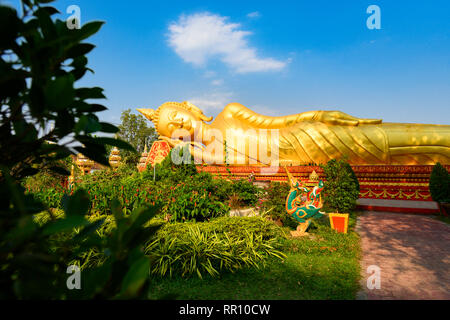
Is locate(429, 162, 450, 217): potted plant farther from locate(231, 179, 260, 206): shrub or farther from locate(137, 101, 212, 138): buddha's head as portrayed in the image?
locate(137, 101, 212, 138): buddha's head

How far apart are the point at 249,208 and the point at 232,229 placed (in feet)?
6.93

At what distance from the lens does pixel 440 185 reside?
6535mm

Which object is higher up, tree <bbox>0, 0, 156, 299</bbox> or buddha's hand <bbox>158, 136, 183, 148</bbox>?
buddha's hand <bbox>158, 136, 183, 148</bbox>

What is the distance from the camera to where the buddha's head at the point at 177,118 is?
11.1 metres

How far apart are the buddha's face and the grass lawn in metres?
7.97

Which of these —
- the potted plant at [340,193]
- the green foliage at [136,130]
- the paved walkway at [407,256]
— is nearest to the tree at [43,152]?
the paved walkway at [407,256]

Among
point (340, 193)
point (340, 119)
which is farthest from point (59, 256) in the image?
point (340, 119)

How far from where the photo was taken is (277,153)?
10.3 metres

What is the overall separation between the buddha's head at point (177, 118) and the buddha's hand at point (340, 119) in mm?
4616

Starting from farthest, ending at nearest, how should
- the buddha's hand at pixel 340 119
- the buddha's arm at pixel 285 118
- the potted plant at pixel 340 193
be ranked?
1. the buddha's arm at pixel 285 118
2. the buddha's hand at pixel 340 119
3. the potted plant at pixel 340 193

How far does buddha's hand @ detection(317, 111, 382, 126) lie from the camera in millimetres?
9430

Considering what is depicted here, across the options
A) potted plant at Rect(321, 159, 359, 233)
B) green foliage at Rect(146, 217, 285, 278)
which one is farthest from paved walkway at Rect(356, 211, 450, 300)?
green foliage at Rect(146, 217, 285, 278)

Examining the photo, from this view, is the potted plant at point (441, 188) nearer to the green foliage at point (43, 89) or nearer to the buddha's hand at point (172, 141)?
the green foliage at point (43, 89)

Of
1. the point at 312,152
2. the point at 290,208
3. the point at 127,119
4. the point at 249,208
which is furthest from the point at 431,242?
the point at 127,119
